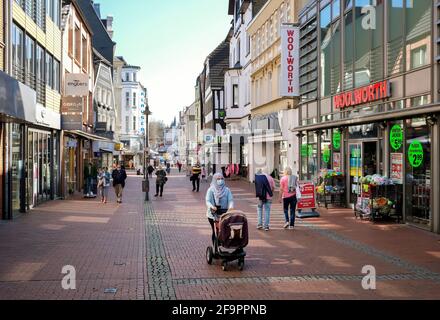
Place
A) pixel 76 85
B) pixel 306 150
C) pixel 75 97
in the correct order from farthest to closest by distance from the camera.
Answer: pixel 75 97
pixel 76 85
pixel 306 150

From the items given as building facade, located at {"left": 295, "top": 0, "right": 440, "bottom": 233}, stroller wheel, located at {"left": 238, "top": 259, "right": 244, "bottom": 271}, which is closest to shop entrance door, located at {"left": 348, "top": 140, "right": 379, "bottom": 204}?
building facade, located at {"left": 295, "top": 0, "right": 440, "bottom": 233}

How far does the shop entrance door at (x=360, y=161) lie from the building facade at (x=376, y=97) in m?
0.03

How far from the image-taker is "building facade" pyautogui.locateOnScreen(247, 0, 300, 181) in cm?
2759

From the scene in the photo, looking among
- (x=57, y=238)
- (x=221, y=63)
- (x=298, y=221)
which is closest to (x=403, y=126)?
(x=298, y=221)

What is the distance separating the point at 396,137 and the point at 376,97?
1670 millimetres

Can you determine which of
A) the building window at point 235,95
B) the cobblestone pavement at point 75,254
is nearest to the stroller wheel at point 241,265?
the cobblestone pavement at point 75,254

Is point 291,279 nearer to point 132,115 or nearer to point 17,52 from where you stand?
point 17,52

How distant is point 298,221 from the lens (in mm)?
16453

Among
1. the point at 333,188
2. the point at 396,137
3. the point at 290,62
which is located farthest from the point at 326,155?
the point at 396,137

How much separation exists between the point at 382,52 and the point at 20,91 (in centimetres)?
1004

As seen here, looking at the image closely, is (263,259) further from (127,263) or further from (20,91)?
(20,91)

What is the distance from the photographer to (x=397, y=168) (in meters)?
15.8

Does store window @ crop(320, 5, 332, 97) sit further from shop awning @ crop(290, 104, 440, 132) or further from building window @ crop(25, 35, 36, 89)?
building window @ crop(25, 35, 36, 89)

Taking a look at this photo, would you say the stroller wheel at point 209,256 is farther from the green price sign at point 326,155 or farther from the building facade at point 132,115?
the building facade at point 132,115
